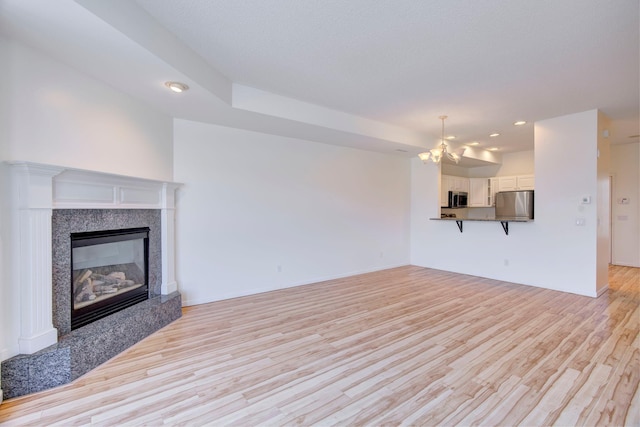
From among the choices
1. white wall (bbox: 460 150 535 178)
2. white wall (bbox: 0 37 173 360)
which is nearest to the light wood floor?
white wall (bbox: 0 37 173 360)

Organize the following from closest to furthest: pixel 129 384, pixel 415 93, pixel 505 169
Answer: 1. pixel 129 384
2. pixel 415 93
3. pixel 505 169

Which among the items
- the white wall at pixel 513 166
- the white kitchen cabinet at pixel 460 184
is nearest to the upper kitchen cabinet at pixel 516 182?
the white wall at pixel 513 166

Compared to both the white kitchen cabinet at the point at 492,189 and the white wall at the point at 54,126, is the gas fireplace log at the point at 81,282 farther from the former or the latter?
the white kitchen cabinet at the point at 492,189

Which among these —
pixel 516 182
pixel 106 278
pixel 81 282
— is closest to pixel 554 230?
pixel 516 182

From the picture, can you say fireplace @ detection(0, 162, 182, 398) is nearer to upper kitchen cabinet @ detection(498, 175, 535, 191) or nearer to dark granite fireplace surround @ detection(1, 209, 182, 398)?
dark granite fireplace surround @ detection(1, 209, 182, 398)

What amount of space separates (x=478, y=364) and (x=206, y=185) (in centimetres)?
362

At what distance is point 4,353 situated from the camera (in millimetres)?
1969

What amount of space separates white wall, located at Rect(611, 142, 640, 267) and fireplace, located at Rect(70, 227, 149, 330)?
871cm

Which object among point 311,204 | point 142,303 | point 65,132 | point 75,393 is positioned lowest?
point 75,393

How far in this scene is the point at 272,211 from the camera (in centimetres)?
457

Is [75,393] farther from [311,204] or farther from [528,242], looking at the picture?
[528,242]

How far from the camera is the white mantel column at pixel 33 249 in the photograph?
6.70ft

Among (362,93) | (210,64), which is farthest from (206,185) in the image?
(362,93)

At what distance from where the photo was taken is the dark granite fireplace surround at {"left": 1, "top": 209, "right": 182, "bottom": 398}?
6.56 feet
